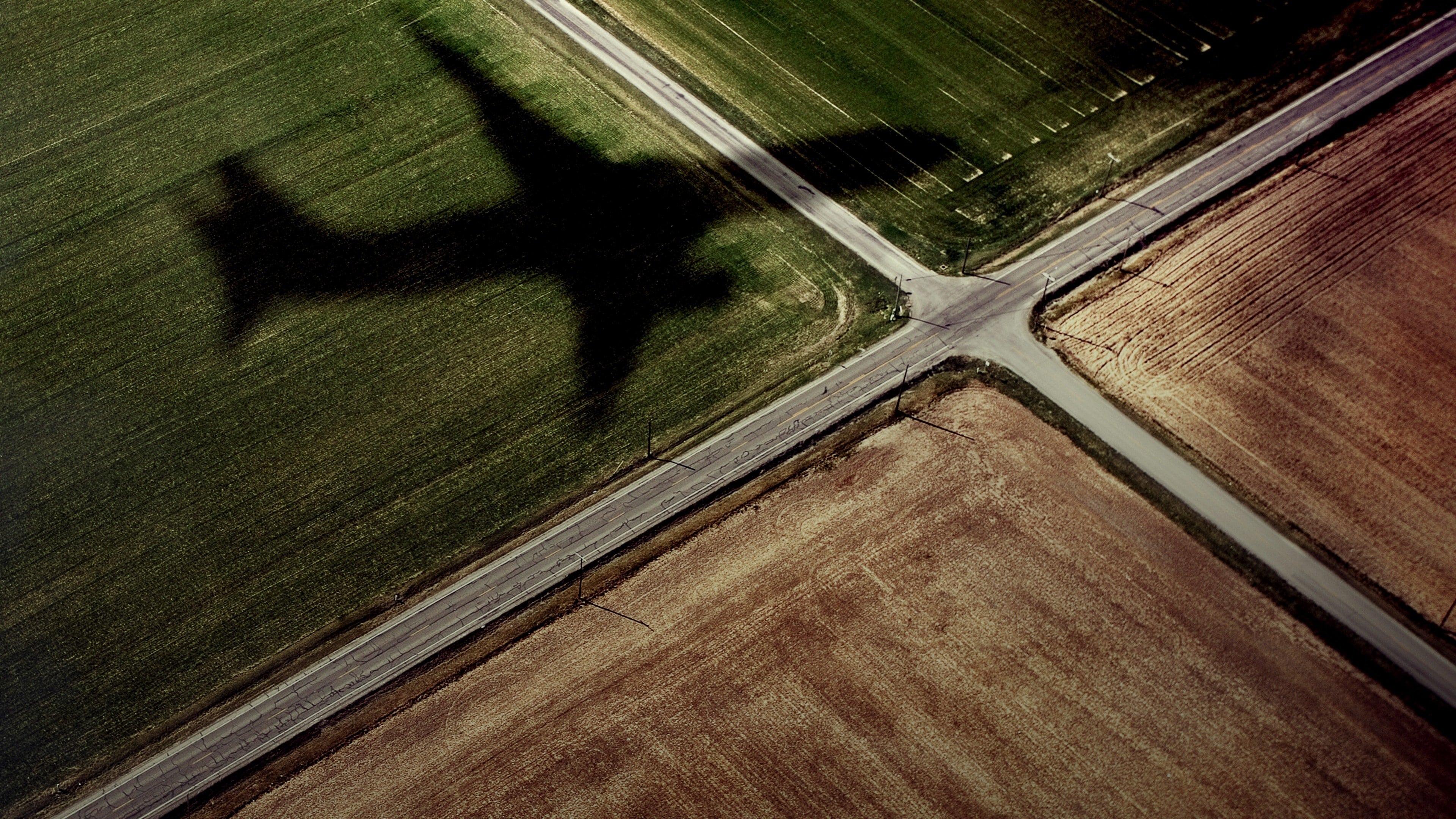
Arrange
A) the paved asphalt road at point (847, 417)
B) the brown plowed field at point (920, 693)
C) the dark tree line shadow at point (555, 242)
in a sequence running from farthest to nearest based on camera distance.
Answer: the dark tree line shadow at point (555, 242) → the paved asphalt road at point (847, 417) → the brown plowed field at point (920, 693)

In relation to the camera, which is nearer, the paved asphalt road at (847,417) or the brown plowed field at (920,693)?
the brown plowed field at (920,693)

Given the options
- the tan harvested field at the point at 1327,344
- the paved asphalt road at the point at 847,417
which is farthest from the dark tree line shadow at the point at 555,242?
the tan harvested field at the point at 1327,344

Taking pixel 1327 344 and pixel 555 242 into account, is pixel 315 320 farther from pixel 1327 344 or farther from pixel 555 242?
pixel 1327 344

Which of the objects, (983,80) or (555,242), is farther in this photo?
(983,80)

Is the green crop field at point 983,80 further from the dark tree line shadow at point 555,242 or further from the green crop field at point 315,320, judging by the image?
the green crop field at point 315,320

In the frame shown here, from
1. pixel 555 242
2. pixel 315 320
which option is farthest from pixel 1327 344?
pixel 315 320

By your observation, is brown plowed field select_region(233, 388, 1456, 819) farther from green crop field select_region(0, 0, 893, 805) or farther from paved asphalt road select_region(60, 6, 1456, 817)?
green crop field select_region(0, 0, 893, 805)
